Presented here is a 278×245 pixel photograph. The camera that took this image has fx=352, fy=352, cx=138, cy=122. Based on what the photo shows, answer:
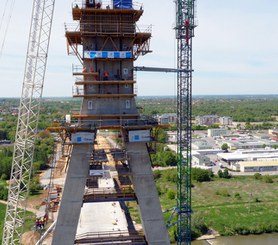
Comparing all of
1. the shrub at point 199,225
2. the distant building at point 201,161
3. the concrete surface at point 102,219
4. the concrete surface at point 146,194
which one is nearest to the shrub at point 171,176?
the distant building at point 201,161

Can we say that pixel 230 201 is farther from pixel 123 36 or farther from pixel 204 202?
pixel 123 36

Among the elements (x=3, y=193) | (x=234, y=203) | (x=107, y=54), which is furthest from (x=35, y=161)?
(x=107, y=54)

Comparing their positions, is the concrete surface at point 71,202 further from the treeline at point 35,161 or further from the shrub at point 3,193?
the treeline at point 35,161

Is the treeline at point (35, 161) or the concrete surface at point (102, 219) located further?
the treeline at point (35, 161)

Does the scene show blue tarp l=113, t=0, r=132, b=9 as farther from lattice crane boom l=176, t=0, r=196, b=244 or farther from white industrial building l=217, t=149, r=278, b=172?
white industrial building l=217, t=149, r=278, b=172

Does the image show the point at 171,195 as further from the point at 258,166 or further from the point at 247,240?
the point at 258,166

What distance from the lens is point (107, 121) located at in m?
29.9

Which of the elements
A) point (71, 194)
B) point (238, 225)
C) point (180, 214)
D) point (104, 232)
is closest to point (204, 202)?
point (238, 225)

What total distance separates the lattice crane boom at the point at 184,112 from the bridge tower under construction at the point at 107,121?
41.6 feet

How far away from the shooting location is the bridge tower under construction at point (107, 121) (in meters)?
28.5

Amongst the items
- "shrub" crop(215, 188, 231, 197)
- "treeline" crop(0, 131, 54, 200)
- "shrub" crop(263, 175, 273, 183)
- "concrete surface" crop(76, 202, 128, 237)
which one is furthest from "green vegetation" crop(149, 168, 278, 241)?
"treeline" crop(0, 131, 54, 200)

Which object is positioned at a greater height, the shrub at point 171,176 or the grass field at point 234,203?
the shrub at point 171,176

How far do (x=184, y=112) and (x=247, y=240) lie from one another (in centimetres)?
2877

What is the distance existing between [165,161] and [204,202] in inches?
1426
